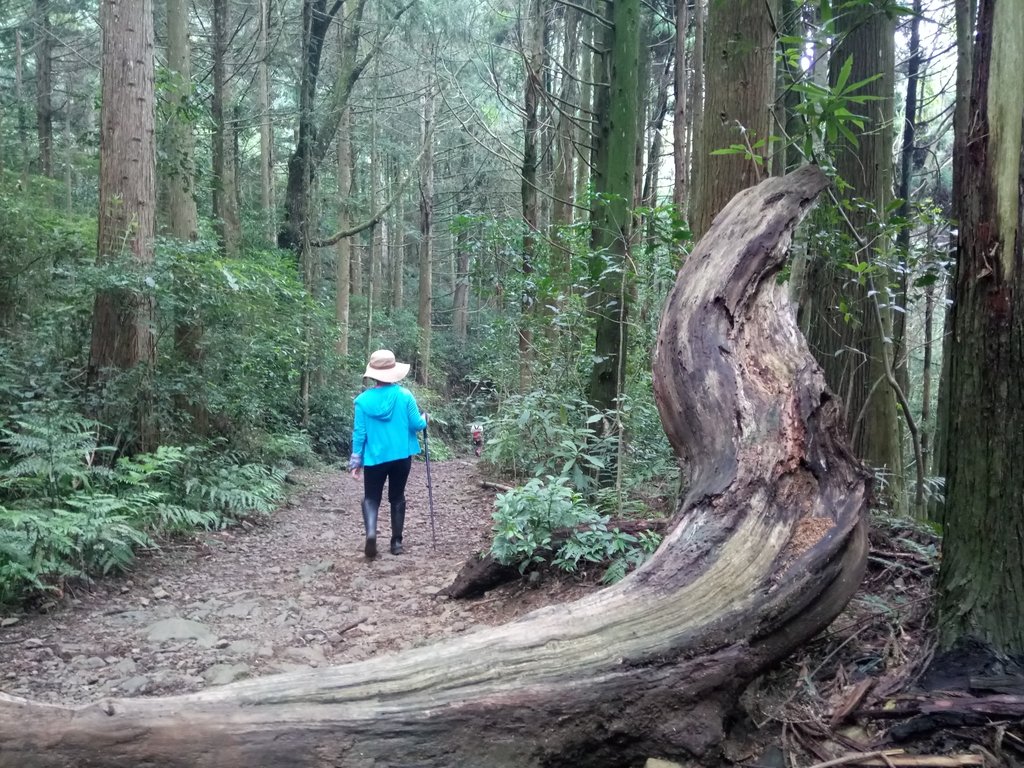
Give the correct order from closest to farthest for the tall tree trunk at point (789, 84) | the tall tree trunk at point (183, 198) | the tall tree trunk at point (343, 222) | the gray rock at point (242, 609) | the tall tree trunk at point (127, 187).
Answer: the tall tree trunk at point (789, 84), the gray rock at point (242, 609), the tall tree trunk at point (127, 187), the tall tree trunk at point (183, 198), the tall tree trunk at point (343, 222)

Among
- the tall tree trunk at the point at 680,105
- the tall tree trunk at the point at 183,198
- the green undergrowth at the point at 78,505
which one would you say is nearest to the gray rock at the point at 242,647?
the green undergrowth at the point at 78,505

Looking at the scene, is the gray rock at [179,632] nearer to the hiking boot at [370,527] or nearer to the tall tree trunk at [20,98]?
the hiking boot at [370,527]

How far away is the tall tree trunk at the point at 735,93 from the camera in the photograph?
5.13 meters

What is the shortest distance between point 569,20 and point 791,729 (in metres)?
16.5

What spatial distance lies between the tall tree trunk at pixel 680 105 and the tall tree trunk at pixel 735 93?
628 cm

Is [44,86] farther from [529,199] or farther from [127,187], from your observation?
[127,187]

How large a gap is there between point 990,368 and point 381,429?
227 inches

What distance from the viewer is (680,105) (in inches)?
550

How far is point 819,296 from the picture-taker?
6383mm

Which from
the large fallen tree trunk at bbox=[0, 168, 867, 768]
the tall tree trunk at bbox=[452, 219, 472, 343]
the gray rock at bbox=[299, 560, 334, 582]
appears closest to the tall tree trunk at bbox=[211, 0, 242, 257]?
the gray rock at bbox=[299, 560, 334, 582]

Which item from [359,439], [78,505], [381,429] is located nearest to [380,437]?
[381,429]

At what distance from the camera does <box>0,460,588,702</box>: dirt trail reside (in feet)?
14.8

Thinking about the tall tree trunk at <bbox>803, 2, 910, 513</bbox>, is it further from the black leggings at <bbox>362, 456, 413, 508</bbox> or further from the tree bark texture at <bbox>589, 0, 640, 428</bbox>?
the black leggings at <bbox>362, 456, 413, 508</bbox>

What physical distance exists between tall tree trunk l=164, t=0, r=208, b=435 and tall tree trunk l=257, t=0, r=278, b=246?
6.17 metres
